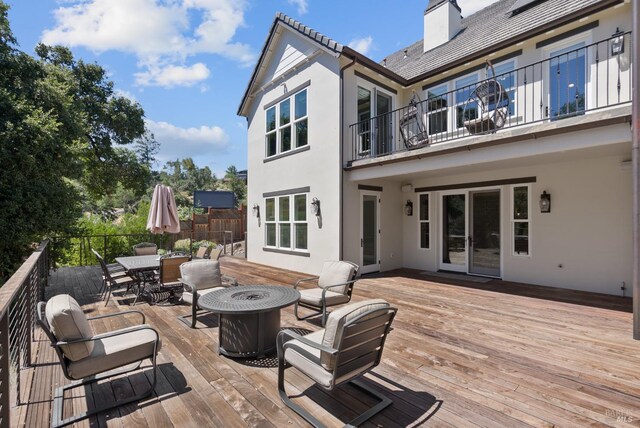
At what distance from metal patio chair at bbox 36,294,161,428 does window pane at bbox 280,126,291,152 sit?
8.17 meters

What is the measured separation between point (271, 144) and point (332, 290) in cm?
761

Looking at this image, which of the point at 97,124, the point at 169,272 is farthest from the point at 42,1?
the point at 169,272

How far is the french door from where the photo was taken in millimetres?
8270

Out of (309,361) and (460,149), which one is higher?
(460,149)

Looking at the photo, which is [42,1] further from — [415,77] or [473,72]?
[473,72]

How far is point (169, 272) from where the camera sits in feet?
19.6

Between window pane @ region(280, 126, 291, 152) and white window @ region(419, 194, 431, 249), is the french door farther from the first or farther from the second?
window pane @ region(280, 126, 291, 152)

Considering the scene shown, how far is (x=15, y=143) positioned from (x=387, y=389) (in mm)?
8588

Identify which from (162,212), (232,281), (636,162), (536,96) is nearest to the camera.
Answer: (636,162)

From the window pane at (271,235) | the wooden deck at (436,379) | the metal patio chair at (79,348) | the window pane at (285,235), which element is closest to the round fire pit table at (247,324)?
the wooden deck at (436,379)

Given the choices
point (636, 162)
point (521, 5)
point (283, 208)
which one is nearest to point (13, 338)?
point (283, 208)

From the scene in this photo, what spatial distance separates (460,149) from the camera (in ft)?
20.7

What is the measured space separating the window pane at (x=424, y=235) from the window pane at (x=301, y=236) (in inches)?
143

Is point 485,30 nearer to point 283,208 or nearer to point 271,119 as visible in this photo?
point 271,119
